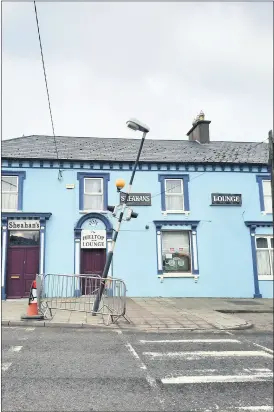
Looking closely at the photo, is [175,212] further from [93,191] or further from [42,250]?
[42,250]

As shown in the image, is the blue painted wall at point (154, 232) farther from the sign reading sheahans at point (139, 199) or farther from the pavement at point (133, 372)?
the pavement at point (133, 372)

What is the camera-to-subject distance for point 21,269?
1444cm

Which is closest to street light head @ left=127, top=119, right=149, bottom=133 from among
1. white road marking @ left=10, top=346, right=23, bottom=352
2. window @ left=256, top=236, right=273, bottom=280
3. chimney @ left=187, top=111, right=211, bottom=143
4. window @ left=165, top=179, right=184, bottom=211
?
white road marking @ left=10, top=346, right=23, bottom=352

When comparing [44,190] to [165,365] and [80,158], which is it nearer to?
[80,158]

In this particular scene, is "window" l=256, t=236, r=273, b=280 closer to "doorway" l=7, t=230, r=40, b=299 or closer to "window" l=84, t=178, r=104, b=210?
"window" l=84, t=178, r=104, b=210

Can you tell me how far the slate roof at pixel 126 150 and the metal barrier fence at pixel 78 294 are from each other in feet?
22.1

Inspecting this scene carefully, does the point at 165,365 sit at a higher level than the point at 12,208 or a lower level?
lower

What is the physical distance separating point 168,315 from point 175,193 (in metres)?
6.89

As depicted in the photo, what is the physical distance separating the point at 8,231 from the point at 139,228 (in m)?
5.73

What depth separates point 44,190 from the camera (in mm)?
15078

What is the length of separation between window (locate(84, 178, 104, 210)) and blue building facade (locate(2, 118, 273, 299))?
0.15ft

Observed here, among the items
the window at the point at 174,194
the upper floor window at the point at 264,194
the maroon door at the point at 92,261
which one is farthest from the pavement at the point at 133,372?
the upper floor window at the point at 264,194

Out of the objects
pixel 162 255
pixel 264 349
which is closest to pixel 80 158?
pixel 162 255

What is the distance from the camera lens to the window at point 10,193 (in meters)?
14.8
